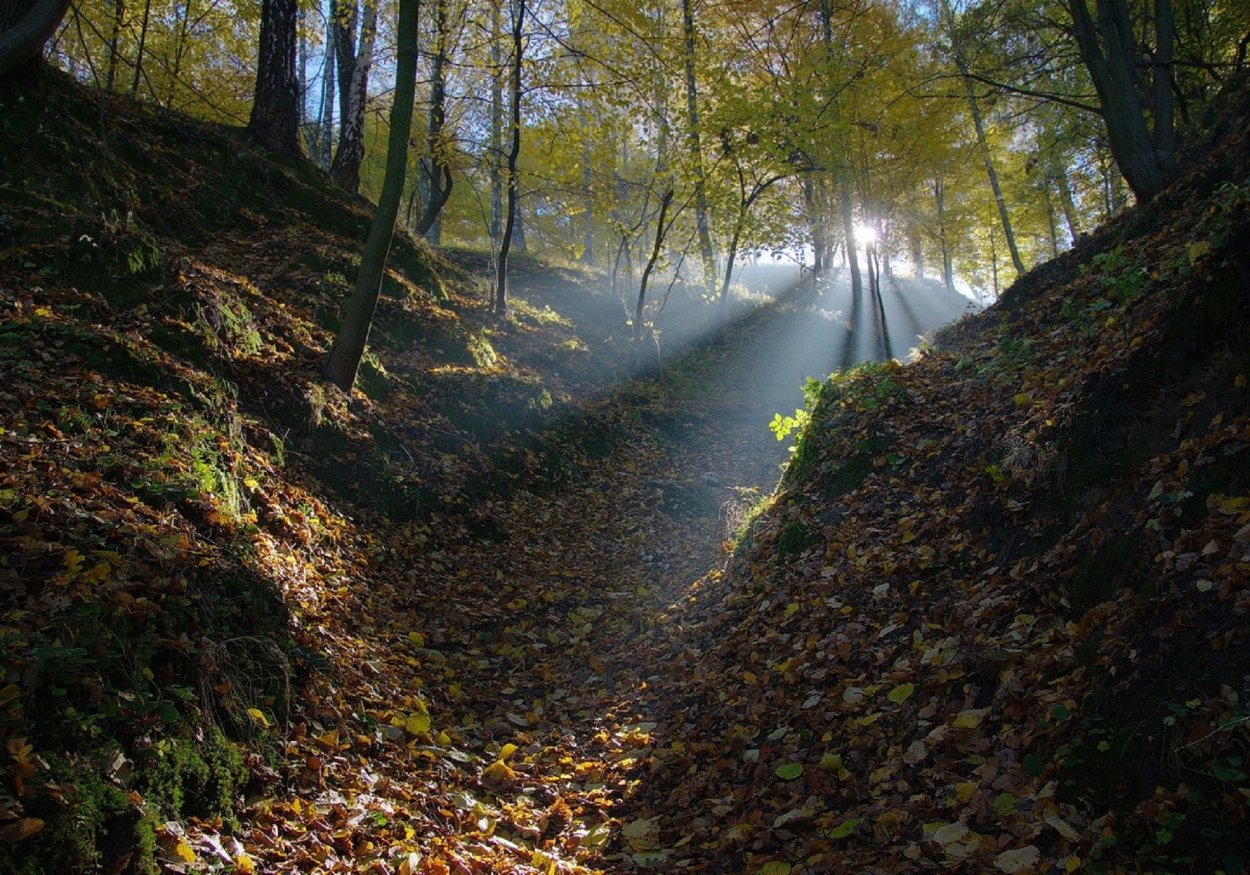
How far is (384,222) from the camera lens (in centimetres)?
703

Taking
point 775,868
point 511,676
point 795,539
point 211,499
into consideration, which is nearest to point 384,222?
point 211,499

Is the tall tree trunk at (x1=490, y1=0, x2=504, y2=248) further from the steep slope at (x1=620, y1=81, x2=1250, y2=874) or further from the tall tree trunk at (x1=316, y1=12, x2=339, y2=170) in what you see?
the steep slope at (x1=620, y1=81, x2=1250, y2=874)

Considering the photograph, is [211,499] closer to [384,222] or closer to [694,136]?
[384,222]

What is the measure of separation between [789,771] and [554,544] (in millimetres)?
4640

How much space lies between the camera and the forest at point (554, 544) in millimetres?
2859

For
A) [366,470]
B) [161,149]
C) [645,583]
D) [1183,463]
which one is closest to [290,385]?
[366,470]

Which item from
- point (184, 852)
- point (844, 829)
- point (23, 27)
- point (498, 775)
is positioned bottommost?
point (498, 775)

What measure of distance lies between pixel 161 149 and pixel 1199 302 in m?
11.6

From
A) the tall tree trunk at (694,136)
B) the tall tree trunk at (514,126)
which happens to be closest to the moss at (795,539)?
the tall tree trunk at (694,136)

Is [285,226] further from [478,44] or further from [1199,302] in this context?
[1199,302]

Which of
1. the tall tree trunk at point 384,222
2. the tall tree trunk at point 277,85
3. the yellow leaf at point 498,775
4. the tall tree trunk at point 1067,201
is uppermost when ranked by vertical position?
the tall tree trunk at point 1067,201

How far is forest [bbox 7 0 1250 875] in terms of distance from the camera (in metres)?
2.86

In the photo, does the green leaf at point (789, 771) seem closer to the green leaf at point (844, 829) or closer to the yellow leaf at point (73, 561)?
the green leaf at point (844, 829)

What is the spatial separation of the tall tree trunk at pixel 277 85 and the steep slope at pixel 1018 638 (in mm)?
10217
